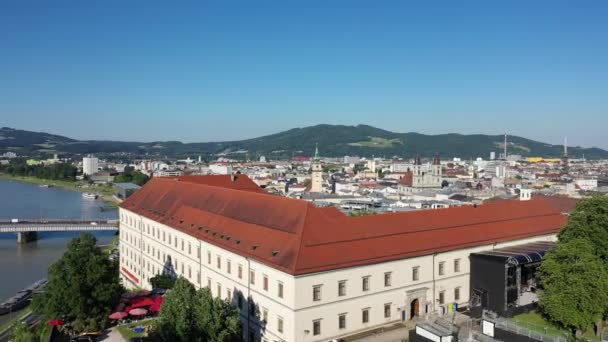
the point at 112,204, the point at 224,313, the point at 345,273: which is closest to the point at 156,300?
the point at 224,313

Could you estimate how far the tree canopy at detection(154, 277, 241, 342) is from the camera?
2430 centimetres

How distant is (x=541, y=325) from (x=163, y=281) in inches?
995

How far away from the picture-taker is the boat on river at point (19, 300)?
41625 millimetres

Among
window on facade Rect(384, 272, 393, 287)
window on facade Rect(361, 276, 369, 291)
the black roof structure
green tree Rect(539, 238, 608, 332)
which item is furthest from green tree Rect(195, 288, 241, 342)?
the black roof structure

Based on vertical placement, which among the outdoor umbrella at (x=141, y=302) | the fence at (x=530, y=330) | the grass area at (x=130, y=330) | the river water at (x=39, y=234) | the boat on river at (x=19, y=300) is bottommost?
the river water at (x=39, y=234)

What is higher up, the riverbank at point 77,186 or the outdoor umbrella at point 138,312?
the outdoor umbrella at point 138,312

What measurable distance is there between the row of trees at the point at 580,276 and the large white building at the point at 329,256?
605cm

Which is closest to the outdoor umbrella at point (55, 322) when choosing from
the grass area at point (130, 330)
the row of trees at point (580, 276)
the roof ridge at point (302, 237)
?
the grass area at point (130, 330)

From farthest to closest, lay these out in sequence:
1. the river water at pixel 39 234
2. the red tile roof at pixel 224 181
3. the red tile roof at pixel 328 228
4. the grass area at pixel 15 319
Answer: the river water at pixel 39 234, the red tile roof at pixel 224 181, the grass area at pixel 15 319, the red tile roof at pixel 328 228

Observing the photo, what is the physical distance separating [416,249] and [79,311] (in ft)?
64.4

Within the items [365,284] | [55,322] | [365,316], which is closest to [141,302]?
[55,322]

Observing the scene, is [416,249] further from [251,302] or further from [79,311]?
[79,311]

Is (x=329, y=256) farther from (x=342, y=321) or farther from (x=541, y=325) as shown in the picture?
(x=541, y=325)

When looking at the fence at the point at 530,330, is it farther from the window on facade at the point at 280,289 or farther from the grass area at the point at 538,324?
the window on facade at the point at 280,289
